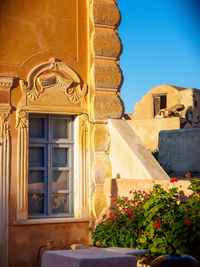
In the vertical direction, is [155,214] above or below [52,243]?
above

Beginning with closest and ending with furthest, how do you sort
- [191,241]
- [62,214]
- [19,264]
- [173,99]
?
[191,241], [19,264], [62,214], [173,99]

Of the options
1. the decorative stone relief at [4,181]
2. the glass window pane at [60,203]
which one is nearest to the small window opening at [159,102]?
the glass window pane at [60,203]

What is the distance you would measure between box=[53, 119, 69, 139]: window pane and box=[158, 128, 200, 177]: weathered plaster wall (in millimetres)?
5755

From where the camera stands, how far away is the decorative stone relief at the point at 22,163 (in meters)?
7.27

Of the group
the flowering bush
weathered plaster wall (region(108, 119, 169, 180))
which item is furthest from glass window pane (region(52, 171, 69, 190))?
the flowering bush

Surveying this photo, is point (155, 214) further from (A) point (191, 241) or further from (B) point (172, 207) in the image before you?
(A) point (191, 241)

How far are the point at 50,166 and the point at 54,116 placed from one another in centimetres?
80

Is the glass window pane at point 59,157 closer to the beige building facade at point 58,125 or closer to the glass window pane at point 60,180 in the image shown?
the beige building facade at point 58,125

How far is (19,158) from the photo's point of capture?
24.0ft

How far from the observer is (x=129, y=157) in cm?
760

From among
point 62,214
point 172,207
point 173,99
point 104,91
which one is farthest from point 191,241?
point 173,99

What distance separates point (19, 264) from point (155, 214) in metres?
2.26

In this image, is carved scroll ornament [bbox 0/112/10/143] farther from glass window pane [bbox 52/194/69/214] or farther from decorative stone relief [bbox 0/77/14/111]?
glass window pane [bbox 52/194/69/214]

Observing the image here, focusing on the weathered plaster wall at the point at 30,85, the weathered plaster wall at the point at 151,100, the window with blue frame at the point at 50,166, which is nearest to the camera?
the weathered plaster wall at the point at 30,85
